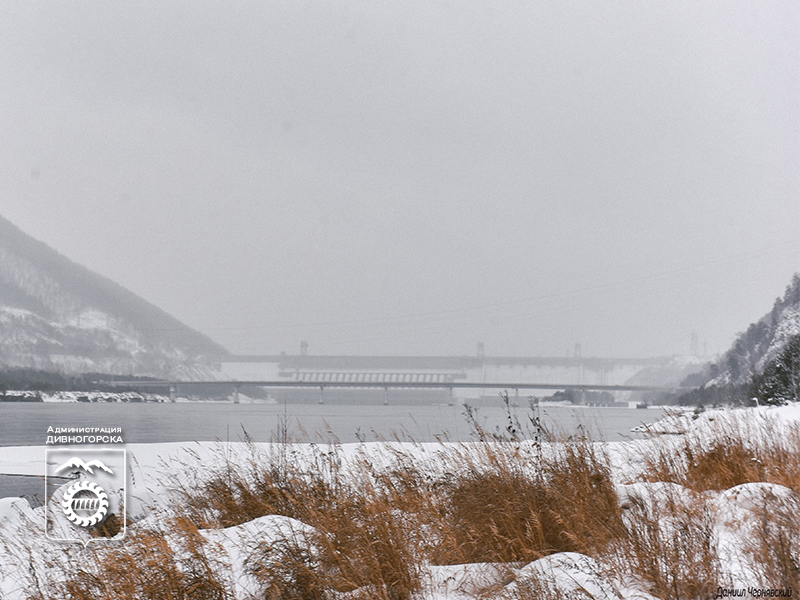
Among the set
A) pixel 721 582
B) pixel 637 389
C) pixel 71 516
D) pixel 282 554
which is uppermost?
pixel 637 389

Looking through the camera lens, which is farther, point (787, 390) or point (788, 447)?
point (787, 390)

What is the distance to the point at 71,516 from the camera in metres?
4.58

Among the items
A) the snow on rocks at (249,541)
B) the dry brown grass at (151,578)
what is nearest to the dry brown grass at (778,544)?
the snow on rocks at (249,541)

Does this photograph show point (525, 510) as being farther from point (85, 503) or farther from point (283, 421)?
point (283, 421)

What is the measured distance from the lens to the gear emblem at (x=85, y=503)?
15.0 ft

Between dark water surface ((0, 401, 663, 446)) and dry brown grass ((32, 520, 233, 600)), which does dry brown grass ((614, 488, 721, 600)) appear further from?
dark water surface ((0, 401, 663, 446))

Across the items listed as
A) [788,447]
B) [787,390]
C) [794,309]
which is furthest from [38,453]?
[794,309]

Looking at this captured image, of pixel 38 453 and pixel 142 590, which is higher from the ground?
pixel 38 453

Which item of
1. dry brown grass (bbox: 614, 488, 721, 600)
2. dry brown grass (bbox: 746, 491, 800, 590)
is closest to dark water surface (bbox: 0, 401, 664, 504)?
dry brown grass (bbox: 746, 491, 800, 590)

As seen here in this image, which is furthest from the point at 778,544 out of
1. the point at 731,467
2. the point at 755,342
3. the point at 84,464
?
the point at 755,342

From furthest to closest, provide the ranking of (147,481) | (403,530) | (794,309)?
(794,309) → (147,481) → (403,530)

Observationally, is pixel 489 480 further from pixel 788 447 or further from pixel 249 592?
pixel 788 447

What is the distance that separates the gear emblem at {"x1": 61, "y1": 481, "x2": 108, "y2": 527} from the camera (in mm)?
4586

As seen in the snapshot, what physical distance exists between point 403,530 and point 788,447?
19.2 feet
